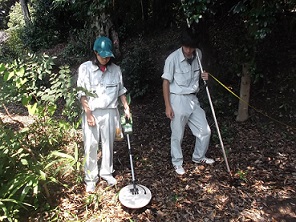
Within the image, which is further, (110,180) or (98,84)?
(110,180)

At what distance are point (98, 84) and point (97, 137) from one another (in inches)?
24.3

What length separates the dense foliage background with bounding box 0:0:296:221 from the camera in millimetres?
2840

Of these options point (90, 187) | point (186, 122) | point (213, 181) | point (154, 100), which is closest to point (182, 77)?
point (186, 122)

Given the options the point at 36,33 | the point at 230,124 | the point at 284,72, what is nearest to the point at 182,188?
the point at 230,124

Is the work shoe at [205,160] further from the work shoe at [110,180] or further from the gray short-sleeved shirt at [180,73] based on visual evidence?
the work shoe at [110,180]

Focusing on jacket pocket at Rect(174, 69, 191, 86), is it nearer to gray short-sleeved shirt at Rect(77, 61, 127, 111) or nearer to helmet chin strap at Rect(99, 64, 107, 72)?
gray short-sleeved shirt at Rect(77, 61, 127, 111)

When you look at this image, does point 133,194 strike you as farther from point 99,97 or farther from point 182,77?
point 182,77

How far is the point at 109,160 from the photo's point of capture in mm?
3379

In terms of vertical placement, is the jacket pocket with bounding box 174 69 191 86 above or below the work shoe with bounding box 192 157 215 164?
above

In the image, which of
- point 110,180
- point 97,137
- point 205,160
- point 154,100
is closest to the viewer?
point 97,137

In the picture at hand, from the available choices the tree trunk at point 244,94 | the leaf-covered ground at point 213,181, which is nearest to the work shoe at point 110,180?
the leaf-covered ground at point 213,181

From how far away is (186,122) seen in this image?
3.47 meters

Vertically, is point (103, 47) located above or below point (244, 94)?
above

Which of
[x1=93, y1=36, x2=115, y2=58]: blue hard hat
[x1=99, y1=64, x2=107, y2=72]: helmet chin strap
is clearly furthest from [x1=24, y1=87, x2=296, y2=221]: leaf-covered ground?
[x1=93, y1=36, x2=115, y2=58]: blue hard hat
